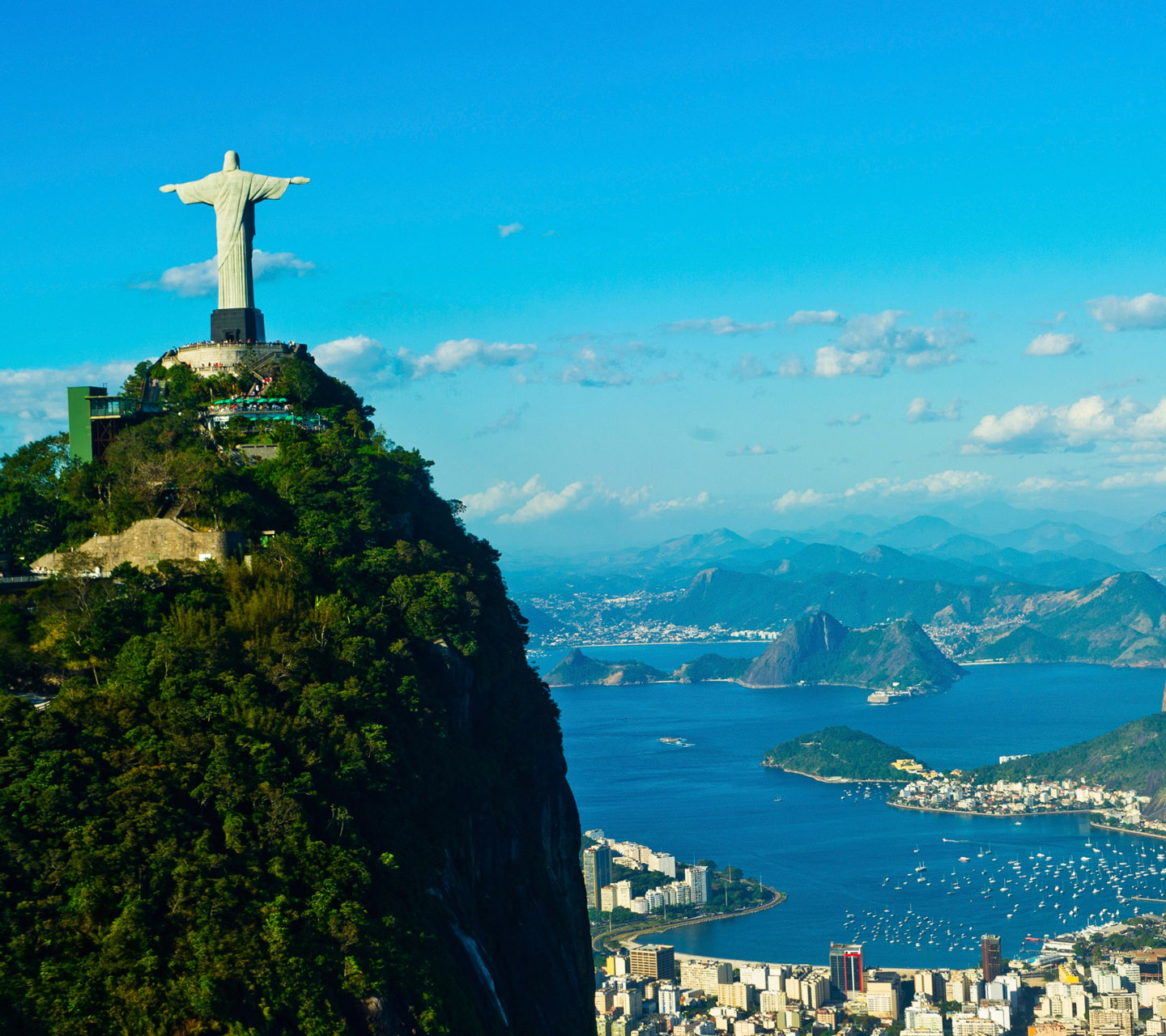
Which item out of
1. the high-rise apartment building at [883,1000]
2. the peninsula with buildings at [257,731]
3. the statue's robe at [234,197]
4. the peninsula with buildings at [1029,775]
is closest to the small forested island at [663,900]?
the high-rise apartment building at [883,1000]

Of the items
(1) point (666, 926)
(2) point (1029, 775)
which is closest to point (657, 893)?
(1) point (666, 926)

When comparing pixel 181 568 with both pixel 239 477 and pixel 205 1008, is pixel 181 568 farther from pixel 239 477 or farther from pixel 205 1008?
pixel 205 1008

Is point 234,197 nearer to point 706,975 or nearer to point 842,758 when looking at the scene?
point 706,975

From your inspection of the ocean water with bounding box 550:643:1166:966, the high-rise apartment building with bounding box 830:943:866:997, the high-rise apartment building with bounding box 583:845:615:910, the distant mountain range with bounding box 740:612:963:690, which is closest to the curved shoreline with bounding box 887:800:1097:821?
the ocean water with bounding box 550:643:1166:966

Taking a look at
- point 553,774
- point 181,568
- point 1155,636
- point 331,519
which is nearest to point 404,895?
point 181,568

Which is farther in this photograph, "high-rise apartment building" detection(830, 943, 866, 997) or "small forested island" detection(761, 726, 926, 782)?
"small forested island" detection(761, 726, 926, 782)

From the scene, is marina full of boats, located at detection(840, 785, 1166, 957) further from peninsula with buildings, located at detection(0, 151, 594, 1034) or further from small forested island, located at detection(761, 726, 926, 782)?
peninsula with buildings, located at detection(0, 151, 594, 1034)
